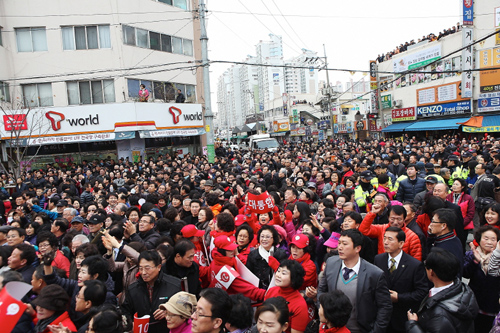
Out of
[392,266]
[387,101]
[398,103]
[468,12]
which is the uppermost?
[468,12]

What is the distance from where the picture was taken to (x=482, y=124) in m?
20.0

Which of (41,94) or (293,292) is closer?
(293,292)

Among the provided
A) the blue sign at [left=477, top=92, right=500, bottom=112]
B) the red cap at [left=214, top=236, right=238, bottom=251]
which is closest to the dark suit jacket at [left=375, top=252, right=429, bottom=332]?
the red cap at [left=214, top=236, right=238, bottom=251]

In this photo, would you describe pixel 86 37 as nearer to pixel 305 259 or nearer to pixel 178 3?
pixel 178 3

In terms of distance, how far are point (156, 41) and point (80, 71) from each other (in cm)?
492

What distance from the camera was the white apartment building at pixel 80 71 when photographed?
61.2ft

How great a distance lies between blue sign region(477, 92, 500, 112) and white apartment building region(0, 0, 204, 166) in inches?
755

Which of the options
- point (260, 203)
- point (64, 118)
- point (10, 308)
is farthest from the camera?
point (64, 118)

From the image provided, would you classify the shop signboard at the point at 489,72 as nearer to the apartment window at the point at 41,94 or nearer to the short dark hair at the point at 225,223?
the short dark hair at the point at 225,223

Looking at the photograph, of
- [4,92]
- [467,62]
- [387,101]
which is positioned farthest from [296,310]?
[387,101]

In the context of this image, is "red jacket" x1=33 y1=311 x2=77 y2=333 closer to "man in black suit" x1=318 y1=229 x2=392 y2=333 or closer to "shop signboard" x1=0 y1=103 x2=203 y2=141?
"man in black suit" x1=318 y1=229 x2=392 y2=333

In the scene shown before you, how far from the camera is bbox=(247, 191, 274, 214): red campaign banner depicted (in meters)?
5.16

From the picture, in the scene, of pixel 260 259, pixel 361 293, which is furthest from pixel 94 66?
pixel 361 293

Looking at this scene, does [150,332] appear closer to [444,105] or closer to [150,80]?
[150,80]
